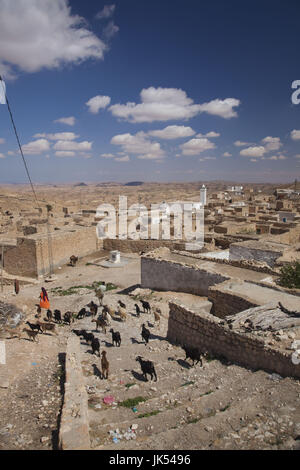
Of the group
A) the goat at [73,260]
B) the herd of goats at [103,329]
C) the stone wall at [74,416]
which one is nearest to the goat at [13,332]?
the herd of goats at [103,329]

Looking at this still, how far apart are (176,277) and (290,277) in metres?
4.47

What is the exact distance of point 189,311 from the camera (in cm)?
776

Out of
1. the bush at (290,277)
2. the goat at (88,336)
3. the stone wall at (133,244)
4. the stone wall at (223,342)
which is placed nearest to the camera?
the stone wall at (223,342)

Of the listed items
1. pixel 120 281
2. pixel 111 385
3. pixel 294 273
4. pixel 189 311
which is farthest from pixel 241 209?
pixel 111 385

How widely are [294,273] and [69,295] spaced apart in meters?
9.93

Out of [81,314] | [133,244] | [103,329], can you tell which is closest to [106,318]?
[103,329]

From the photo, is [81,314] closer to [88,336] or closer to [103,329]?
[103,329]

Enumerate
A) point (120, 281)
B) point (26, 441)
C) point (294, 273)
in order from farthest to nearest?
point (120, 281), point (294, 273), point (26, 441)

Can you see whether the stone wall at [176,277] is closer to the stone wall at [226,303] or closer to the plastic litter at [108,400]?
the stone wall at [226,303]

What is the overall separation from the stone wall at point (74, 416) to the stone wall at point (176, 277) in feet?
22.0

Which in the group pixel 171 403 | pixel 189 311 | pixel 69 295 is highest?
pixel 189 311

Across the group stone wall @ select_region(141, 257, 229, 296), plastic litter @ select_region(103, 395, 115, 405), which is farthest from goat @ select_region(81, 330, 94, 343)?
stone wall @ select_region(141, 257, 229, 296)

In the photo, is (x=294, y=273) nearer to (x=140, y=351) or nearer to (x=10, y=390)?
(x=140, y=351)

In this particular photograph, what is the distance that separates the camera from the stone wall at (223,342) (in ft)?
18.2
